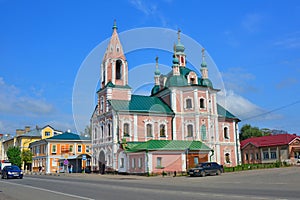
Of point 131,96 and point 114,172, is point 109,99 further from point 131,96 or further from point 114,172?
point 114,172

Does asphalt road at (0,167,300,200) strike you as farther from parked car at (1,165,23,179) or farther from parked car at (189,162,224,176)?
parked car at (1,165,23,179)

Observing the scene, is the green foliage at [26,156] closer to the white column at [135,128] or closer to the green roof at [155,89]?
the green roof at [155,89]

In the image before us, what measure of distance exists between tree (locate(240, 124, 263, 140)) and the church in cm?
3407

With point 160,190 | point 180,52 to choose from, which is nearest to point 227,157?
point 180,52

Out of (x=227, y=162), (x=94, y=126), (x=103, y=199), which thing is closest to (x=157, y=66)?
(x=94, y=126)

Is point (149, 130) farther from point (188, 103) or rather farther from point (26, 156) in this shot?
point (26, 156)

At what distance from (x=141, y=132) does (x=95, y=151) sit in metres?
8.63

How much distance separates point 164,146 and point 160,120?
27.0ft

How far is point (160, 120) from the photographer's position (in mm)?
48875

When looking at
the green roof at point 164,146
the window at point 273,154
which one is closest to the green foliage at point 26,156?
the green roof at point 164,146

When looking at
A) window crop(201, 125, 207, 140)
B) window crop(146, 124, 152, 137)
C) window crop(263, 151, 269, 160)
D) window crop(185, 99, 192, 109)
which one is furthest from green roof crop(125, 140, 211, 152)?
window crop(263, 151, 269, 160)

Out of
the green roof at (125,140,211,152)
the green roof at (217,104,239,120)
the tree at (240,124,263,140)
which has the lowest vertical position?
the green roof at (125,140,211,152)

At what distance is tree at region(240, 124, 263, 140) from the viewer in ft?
285

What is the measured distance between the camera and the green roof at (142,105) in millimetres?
47250
